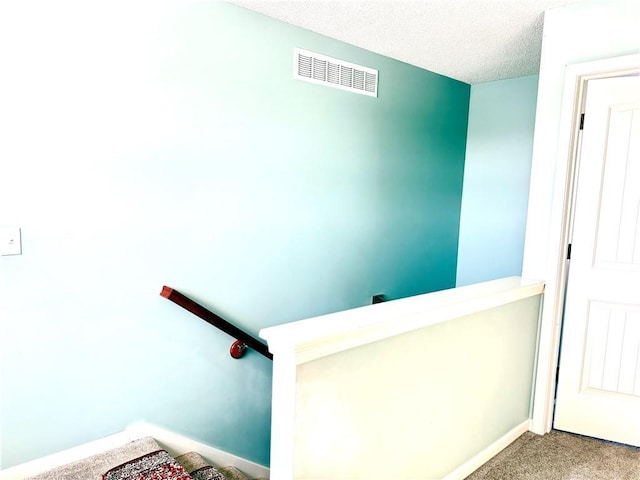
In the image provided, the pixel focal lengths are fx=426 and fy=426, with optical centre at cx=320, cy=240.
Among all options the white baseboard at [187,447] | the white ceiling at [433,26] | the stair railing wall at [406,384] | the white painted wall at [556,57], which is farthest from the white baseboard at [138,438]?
the white ceiling at [433,26]

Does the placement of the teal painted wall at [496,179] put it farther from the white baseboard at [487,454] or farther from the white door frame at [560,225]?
the white baseboard at [487,454]

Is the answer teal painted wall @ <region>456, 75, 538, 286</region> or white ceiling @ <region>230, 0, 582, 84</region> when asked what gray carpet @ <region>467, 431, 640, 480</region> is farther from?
white ceiling @ <region>230, 0, 582, 84</region>

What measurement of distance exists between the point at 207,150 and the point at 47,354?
1.23 metres

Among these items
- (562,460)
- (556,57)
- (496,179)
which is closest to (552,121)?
(556,57)

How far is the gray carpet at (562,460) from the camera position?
2.03 m

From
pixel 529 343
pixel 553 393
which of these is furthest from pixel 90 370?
pixel 553 393

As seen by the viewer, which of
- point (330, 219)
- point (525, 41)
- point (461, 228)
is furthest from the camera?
point (461, 228)

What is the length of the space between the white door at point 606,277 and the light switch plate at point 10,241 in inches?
107

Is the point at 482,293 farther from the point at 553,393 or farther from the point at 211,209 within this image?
the point at 211,209

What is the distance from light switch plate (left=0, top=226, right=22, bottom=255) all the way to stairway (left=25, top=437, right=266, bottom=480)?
990mm

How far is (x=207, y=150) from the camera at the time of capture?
2.30 metres

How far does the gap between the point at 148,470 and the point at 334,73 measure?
2467 mm

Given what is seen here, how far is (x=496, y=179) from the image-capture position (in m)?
3.75

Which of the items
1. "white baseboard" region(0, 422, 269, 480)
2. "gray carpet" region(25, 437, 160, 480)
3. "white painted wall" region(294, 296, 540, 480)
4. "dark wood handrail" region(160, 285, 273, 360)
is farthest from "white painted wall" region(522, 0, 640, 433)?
"gray carpet" region(25, 437, 160, 480)
